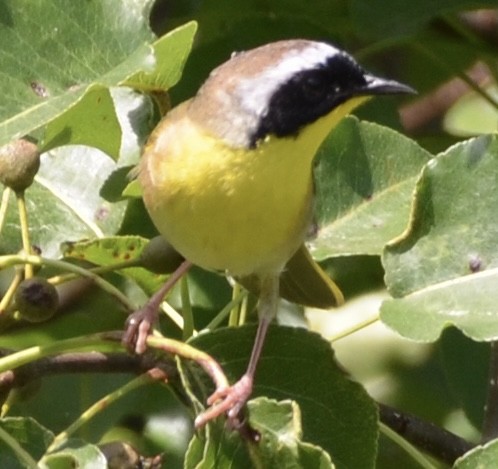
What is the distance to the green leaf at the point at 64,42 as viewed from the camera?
6.91 feet

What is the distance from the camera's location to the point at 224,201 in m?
2.22

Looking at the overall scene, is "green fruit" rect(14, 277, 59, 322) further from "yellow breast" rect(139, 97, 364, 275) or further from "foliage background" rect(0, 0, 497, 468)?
"yellow breast" rect(139, 97, 364, 275)

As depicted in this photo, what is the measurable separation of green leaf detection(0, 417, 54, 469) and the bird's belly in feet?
1.44

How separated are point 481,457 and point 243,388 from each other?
A: 40cm

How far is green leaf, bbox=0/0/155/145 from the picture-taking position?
2.11 metres

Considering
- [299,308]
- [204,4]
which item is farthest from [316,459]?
[204,4]

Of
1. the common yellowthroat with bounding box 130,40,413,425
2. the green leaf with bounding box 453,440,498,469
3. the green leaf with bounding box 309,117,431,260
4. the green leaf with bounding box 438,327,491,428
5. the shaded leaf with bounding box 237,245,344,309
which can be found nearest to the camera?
the green leaf with bounding box 453,440,498,469

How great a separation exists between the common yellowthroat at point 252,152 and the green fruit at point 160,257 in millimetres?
27

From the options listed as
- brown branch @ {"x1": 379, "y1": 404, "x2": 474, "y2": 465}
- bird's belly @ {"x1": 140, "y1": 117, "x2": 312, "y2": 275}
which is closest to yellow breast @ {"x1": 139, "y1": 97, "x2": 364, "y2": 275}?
bird's belly @ {"x1": 140, "y1": 117, "x2": 312, "y2": 275}

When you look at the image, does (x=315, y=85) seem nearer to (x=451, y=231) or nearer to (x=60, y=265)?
(x=451, y=231)

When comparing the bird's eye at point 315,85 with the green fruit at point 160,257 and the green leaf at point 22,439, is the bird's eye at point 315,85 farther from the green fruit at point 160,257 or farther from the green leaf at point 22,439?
the green leaf at point 22,439

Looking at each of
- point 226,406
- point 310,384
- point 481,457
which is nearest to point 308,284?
point 310,384

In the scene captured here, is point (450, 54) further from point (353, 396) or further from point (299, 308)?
point (353, 396)

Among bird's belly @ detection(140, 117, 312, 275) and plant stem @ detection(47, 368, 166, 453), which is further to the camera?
bird's belly @ detection(140, 117, 312, 275)
